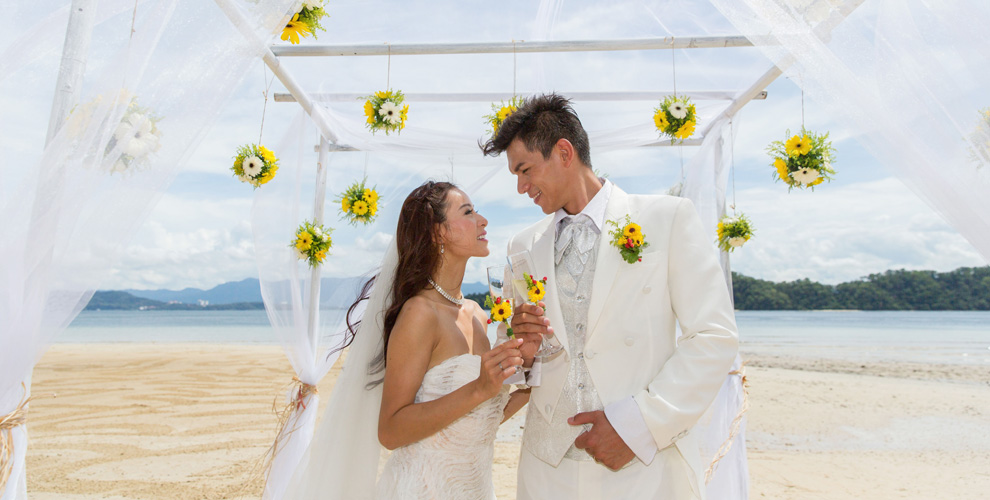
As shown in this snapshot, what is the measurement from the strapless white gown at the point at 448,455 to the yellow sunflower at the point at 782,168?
2.59m

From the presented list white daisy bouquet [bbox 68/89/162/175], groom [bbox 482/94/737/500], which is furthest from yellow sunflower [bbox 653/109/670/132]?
white daisy bouquet [bbox 68/89/162/175]

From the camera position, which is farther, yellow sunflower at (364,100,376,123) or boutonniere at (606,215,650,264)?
yellow sunflower at (364,100,376,123)

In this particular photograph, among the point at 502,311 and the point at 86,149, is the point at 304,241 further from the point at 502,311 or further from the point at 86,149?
the point at 502,311

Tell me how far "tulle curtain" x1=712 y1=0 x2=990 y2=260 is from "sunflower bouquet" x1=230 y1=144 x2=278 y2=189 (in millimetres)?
3477

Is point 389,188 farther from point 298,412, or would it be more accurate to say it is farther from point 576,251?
point 576,251

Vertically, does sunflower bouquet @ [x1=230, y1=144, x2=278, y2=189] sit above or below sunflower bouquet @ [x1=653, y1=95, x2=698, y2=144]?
below

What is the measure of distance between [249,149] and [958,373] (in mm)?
17517

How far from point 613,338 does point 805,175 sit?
248 cm

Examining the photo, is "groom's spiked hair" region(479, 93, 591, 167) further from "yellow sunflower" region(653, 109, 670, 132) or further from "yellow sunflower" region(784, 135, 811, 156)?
"yellow sunflower" region(784, 135, 811, 156)

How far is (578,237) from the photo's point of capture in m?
2.62

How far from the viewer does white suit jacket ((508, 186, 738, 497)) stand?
86.8 inches

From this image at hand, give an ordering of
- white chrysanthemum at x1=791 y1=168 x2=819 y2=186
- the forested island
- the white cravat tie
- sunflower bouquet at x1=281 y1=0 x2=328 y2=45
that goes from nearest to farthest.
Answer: the white cravat tie
sunflower bouquet at x1=281 y1=0 x2=328 y2=45
white chrysanthemum at x1=791 y1=168 x2=819 y2=186
the forested island

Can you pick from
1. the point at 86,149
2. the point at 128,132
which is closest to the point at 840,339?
the point at 128,132

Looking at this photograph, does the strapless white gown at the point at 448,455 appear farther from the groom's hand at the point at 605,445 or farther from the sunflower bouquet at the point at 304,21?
the sunflower bouquet at the point at 304,21
